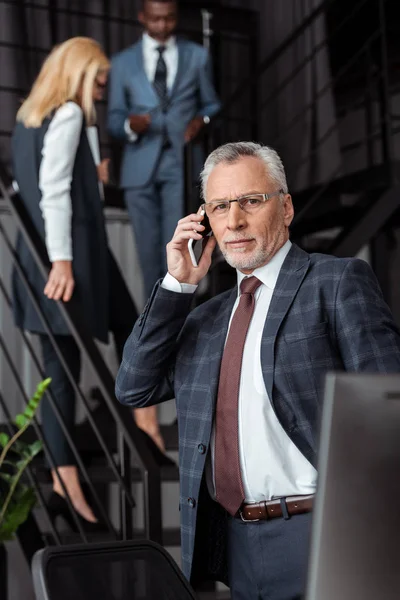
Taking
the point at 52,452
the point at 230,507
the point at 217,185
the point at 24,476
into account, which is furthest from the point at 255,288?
the point at 24,476

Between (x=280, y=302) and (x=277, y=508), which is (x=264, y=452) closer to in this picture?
(x=277, y=508)

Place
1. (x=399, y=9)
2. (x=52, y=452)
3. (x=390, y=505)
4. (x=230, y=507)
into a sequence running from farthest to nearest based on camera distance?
(x=399, y=9)
(x=52, y=452)
(x=230, y=507)
(x=390, y=505)

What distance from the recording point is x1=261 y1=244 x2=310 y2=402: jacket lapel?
1623 millimetres

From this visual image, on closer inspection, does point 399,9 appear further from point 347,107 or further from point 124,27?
point 124,27

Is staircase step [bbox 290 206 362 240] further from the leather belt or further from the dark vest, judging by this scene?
the leather belt

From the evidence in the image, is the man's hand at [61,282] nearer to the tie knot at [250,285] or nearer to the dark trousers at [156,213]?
the dark trousers at [156,213]

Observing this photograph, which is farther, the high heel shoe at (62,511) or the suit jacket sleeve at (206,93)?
the suit jacket sleeve at (206,93)

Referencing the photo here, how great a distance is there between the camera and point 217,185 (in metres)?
1.73

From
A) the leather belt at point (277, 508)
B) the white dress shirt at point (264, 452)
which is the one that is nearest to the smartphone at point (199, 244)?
the white dress shirt at point (264, 452)

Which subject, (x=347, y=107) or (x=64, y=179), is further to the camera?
(x=347, y=107)

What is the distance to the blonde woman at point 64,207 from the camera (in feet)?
10.5

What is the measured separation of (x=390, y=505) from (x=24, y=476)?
2.69m

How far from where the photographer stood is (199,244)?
175cm

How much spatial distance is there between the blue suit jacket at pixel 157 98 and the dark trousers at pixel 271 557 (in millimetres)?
2764
